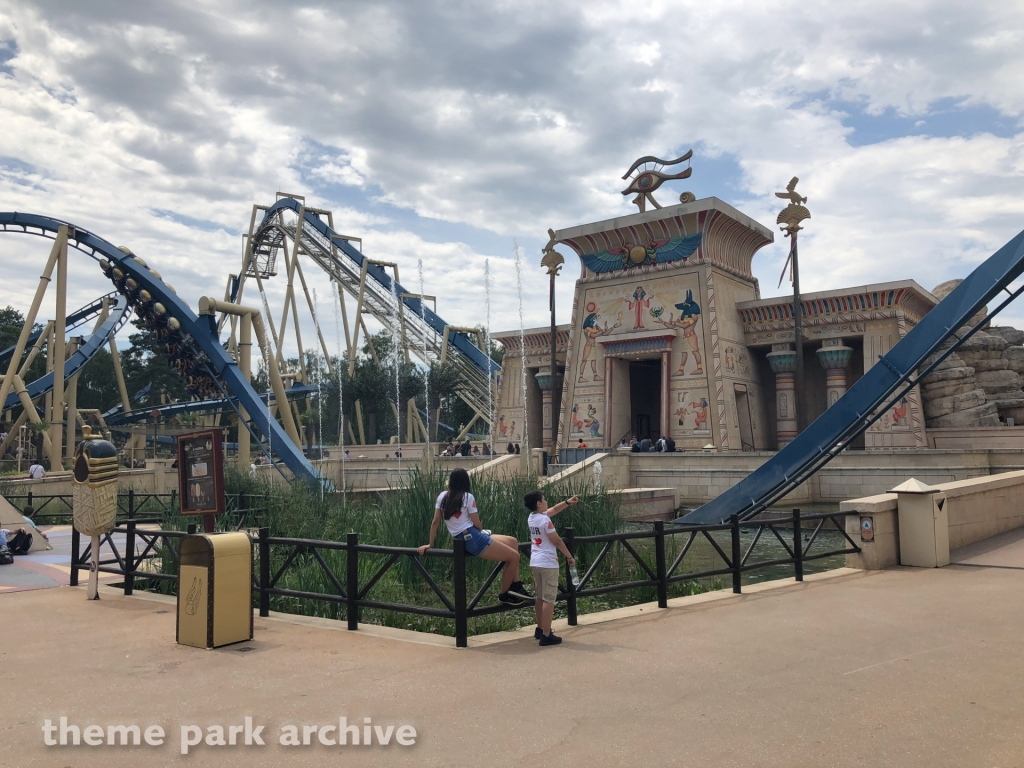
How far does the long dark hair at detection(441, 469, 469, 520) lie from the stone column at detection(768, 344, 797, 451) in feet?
77.9

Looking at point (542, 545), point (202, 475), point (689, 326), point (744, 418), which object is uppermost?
point (689, 326)

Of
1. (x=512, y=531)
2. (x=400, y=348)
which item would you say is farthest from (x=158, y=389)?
(x=512, y=531)

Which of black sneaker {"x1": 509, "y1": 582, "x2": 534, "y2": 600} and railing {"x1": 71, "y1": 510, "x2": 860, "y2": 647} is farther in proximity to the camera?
black sneaker {"x1": 509, "y1": 582, "x2": 534, "y2": 600}

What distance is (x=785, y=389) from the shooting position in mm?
28266

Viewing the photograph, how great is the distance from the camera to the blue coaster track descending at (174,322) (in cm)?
2445

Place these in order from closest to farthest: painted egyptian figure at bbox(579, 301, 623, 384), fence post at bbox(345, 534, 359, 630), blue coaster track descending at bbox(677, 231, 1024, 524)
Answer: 1. fence post at bbox(345, 534, 359, 630)
2. blue coaster track descending at bbox(677, 231, 1024, 524)
3. painted egyptian figure at bbox(579, 301, 623, 384)

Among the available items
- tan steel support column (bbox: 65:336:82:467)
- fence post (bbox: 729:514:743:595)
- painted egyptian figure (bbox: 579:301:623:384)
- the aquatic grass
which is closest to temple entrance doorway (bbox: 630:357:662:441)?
painted egyptian figure (bbox: 579:301:623:384)

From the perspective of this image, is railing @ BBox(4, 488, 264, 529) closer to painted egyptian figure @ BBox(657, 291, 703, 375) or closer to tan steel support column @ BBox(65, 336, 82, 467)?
tan steel support column @ BBox(65, 336, 82, 467)

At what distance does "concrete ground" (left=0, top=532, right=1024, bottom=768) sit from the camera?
384 cm

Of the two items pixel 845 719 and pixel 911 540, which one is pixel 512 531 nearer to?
pixel 911 540

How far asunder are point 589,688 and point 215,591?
127 inches

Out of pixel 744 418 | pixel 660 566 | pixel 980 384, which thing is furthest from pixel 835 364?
pixel 660 566

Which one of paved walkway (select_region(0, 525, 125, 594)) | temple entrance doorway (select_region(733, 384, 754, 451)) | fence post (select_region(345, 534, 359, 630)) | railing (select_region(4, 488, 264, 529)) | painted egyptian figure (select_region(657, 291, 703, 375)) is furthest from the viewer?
temple entrance doorway (select_region(733, 384, 754, 451))

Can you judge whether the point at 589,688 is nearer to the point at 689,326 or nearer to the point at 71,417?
the point at 689,326
